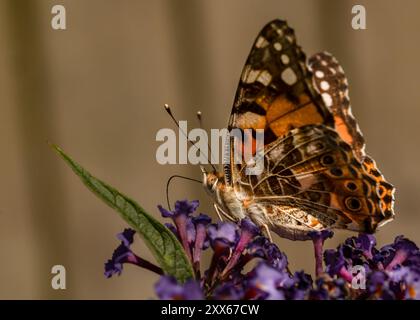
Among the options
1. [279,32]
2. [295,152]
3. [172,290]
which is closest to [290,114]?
[295,152]

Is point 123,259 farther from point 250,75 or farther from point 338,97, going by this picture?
point 338,97

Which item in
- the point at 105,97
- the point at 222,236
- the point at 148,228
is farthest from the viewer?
the point at 105,97

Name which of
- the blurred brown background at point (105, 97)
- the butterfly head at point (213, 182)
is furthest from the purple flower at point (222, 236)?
the blurred brown background at point (105, 97)

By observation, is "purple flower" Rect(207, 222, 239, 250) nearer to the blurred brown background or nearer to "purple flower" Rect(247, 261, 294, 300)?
"purple flower" Rect(247, 261, 294, 300)

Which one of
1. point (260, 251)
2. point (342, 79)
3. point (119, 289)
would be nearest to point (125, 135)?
point (119, 289)

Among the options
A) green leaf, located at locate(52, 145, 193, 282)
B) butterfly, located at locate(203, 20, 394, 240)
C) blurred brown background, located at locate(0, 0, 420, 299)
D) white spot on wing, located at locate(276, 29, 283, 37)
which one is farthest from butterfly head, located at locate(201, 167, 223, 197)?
blurred brown background, located at locate(0, 0, 420, 299)

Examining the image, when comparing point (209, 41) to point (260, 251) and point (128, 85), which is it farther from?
point (260, 251)

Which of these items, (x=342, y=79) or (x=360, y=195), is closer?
Result: (x=360, y=195)
